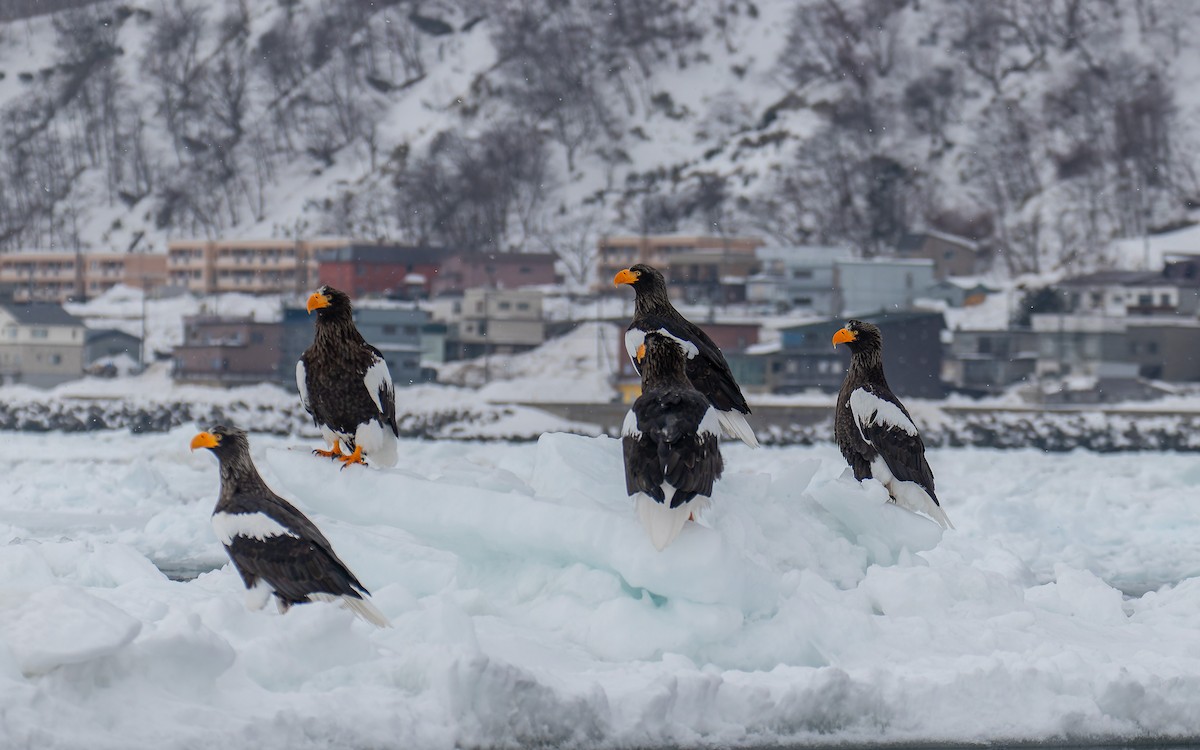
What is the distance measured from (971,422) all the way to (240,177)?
54762 mm

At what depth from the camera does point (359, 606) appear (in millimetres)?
6156

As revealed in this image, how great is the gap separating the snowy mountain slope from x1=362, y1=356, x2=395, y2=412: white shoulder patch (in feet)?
179

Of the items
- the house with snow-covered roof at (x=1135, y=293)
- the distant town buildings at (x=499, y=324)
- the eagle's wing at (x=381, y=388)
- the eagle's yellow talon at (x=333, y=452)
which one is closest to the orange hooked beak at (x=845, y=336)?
the eagle's wing at (x=381, y=388)

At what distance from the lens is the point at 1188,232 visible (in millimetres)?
63875

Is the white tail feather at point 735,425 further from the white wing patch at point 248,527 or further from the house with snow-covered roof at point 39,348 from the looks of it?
the house with snow-covered roof at point 39,348

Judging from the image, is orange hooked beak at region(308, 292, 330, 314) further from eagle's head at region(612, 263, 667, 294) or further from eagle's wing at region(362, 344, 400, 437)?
eagle's head at region(612, 263, 667, 294)

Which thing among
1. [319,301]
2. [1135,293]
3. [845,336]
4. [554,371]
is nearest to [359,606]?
[319,301]

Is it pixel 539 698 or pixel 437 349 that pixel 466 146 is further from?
pixel 539 698

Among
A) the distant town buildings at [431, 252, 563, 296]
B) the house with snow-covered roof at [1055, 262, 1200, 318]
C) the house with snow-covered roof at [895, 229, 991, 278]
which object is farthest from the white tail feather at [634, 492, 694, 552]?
the house with snow-covered roof at [895, 229, 991, 278]

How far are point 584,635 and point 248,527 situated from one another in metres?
1.44

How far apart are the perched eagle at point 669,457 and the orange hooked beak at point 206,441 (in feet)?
5.42

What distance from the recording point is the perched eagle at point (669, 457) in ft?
20.5

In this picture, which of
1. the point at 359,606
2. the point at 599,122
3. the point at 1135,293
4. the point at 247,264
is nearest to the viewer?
the point at 359,606

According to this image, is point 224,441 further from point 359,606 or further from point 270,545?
point 359,606
